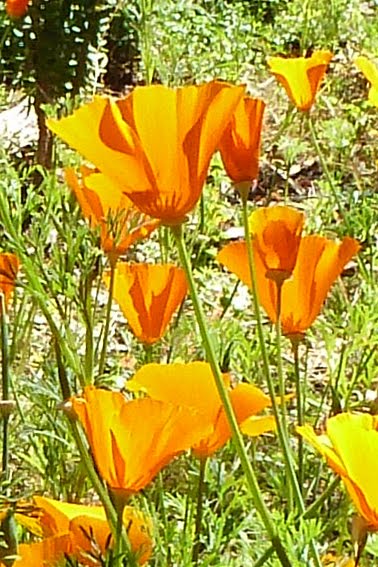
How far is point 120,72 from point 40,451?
7.28 feet

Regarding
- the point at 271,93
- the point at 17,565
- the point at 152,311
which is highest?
the point at 271,93

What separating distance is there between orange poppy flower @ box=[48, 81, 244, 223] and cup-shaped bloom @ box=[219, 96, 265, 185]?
0.06 m

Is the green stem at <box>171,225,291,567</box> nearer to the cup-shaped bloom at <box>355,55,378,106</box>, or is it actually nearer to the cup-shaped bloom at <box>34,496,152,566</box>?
the cup-shaped bloom at <box>34,496,152,566</box>

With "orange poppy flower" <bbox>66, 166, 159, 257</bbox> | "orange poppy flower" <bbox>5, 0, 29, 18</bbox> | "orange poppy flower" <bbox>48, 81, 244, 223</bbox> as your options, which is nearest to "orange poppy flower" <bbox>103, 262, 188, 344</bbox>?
"orange poppy flower" <bbox>66, 166, 159, 257</bbox>

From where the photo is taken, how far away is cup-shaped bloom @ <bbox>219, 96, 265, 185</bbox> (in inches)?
24.1

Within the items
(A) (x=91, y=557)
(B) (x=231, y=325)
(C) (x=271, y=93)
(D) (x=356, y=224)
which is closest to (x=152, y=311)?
(A) (x=91, y=557)

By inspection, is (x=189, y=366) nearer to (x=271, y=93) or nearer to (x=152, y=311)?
(x=152, y=311)

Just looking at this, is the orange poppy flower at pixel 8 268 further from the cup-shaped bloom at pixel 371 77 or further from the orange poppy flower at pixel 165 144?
the cup-shaped bloom at pixel 371 77

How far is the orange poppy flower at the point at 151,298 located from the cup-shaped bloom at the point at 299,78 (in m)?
0.26

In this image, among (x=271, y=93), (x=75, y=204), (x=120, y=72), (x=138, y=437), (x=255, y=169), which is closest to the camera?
(x=138, y=437)

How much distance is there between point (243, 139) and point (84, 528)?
7.9 inches

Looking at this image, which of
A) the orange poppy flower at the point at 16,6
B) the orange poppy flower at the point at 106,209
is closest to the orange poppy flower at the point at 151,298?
the orange poppy flower at the point at 106,209

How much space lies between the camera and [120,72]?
2945 millimetres

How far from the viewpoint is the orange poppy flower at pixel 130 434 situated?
523 millimetres
